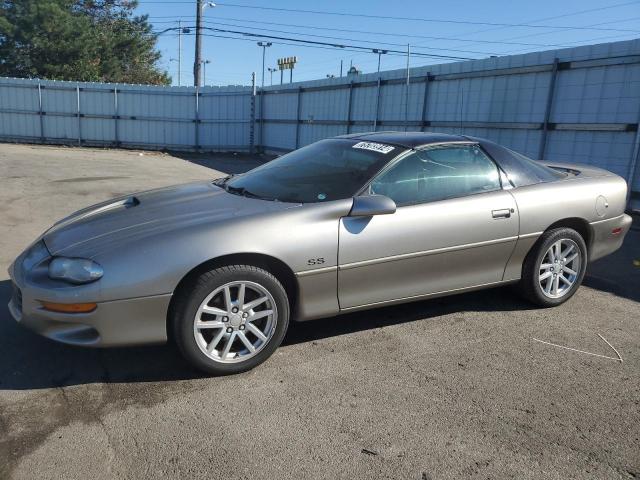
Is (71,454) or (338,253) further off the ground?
(338,253)

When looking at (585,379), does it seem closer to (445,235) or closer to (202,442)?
(445,235)

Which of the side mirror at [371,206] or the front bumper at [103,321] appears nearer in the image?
the front bumper at [103,321]

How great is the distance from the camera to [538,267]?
4.34 metres

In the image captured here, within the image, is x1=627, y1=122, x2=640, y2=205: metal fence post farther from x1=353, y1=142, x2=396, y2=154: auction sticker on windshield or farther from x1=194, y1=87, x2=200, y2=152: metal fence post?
x1=194, y1=87, x2=200, y2=152: metal fence post

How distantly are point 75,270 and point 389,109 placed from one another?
1133cm

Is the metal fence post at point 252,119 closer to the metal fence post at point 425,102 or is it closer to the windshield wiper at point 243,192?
the metal fence post at point 425,102

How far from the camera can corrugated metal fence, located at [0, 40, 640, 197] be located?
337 inches

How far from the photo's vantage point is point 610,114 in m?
8.50

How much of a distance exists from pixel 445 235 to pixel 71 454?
8.62 feet

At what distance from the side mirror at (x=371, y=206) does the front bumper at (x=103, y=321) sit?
4.18 ft

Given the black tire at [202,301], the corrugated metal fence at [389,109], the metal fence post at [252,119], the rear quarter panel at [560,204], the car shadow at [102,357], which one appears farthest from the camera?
the metal fence post at [252,119]

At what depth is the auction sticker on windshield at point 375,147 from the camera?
4007mm

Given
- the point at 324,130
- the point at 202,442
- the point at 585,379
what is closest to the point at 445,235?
the point at 585,379

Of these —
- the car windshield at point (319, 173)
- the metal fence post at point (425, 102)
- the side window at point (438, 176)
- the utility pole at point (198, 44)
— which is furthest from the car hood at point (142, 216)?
the utility pole at point (198, 44)
